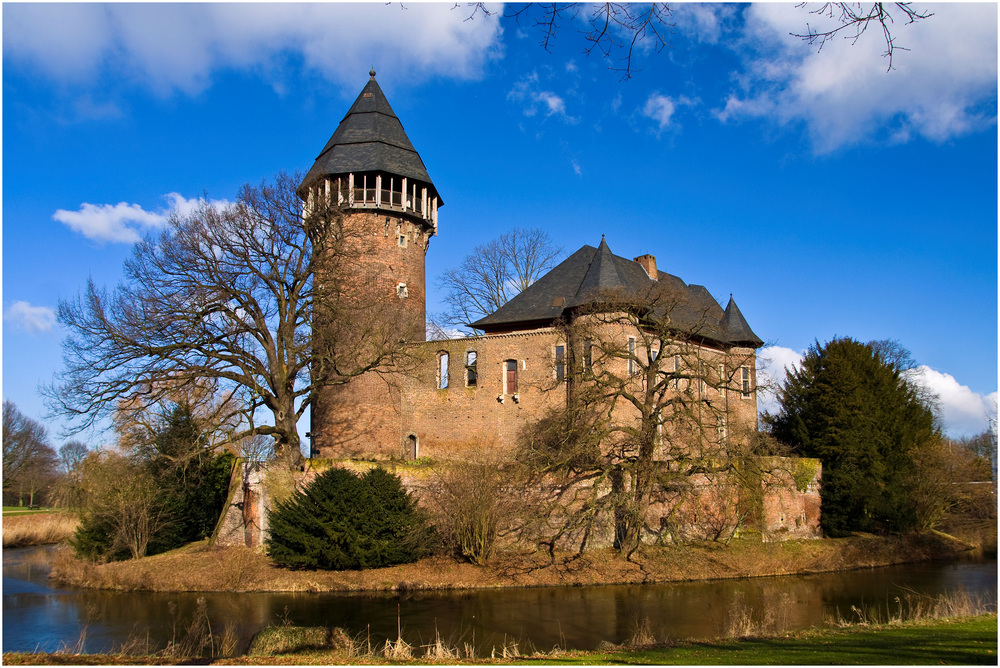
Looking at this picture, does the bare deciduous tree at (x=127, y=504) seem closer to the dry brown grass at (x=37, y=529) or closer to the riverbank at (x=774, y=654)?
the dry brown grass at (x=37, y=529)

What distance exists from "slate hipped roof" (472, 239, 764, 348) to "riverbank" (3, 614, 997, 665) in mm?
12482

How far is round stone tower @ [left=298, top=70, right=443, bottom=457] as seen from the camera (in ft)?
82.1

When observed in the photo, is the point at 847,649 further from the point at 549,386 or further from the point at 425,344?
the point at 425,344

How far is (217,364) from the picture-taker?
20156 mm

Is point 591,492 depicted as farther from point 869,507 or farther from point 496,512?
point 869,507

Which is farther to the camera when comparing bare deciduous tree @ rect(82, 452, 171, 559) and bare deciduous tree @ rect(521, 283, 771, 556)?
bare deciduous tree @ rect(82, 452, 171, 559)

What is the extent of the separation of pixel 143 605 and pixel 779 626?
1350 centimetres

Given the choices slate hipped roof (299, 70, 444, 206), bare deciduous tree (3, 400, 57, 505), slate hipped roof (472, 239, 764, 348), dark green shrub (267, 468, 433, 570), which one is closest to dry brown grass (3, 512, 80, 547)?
bare deciduous tree (3, 400, 57, 505)

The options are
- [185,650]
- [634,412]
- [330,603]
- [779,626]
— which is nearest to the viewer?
[185,650]

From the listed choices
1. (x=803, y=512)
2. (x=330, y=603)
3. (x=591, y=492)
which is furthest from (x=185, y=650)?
(x=803, y=512)

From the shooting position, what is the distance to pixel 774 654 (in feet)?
29.9

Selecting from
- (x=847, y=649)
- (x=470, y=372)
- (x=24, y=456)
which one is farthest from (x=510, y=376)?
(x=24, y=456)

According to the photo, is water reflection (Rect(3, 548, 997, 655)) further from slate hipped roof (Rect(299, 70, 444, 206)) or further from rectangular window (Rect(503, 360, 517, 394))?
slate hipped roof (Rect(299, 70, 444, 206))

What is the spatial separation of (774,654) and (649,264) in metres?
21.1
